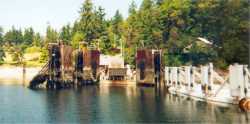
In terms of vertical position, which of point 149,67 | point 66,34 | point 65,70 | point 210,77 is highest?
point 66,34

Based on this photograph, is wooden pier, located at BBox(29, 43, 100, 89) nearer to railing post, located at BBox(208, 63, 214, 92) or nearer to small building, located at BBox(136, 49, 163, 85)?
small building, located at BBox(136, 49, 163, 85)

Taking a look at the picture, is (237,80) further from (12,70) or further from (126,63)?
(12,70)

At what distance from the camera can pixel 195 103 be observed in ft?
170

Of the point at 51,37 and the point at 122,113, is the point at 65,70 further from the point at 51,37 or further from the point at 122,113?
the point at 51,37

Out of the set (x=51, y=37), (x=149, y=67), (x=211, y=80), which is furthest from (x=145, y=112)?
(x=51, y=37)

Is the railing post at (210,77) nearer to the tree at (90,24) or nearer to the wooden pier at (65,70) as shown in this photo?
the wooden pier at (65,70)

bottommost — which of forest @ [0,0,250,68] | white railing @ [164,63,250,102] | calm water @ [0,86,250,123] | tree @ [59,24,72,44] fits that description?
calm water @ [0,86,250,123]

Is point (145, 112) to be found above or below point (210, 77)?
below

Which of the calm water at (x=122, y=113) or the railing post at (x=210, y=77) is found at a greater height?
the railing post at (x=210, y=77)

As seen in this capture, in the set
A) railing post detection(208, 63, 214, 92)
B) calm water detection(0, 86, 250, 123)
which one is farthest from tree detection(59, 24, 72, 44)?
railing post detection(208, 63, 214, 92)

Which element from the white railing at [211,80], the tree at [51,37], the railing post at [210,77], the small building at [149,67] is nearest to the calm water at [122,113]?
the white railing at [211,80]

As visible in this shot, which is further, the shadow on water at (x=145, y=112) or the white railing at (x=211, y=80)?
the white railing at (x=211, y=80)

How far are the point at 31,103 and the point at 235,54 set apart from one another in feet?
89.3

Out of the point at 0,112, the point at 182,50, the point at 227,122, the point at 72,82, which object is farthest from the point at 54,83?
the point at 227,122
